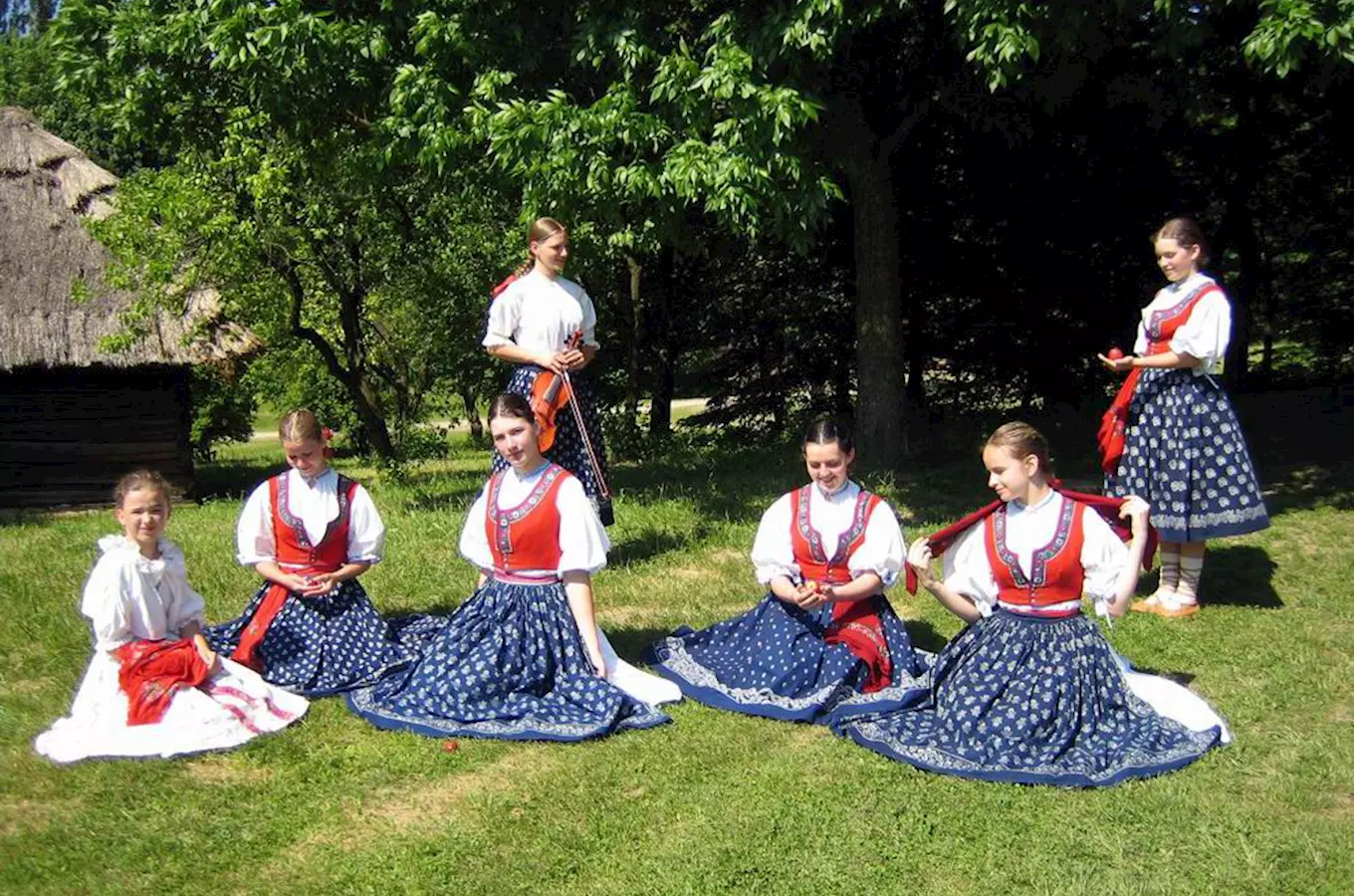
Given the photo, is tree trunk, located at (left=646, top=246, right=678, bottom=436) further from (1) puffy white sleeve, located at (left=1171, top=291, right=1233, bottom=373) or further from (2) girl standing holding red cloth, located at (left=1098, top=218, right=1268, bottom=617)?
(1) puffy white sleeve, located at (left=1171, top=291, right=1233, bottom=373)

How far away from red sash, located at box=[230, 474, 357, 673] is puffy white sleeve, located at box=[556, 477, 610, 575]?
45.1 inches

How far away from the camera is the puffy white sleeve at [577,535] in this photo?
5371mm

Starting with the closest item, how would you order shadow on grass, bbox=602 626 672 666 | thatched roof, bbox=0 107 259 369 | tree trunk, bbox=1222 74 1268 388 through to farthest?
shadow on grass, bbox=602 626 672 666 → thatched roof, bbox=0 107 259 369 → tree trunk, bbox=1222 74 1268 388

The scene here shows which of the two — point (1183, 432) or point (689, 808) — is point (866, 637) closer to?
point (689, 808)

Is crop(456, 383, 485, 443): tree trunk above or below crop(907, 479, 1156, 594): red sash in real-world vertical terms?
above

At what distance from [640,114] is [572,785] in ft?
17.3

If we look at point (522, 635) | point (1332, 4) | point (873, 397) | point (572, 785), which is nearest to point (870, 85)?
point (873, 397)

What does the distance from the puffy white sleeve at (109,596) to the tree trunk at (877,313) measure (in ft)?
24.0

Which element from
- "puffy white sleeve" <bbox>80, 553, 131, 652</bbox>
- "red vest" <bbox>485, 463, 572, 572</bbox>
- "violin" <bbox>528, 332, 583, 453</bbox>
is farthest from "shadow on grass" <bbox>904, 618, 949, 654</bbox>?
"puffy white sleeve" <bbox>80, 553, 131, 652</bbox>

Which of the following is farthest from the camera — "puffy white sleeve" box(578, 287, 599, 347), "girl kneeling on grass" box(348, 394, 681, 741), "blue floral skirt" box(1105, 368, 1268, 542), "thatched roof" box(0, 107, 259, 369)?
"thatched roof" box(0, 107, 259, 369)

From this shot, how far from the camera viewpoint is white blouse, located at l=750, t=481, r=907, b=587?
548 cm

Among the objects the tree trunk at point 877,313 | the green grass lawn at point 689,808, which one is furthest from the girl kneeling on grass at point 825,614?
the tree trunk at point 877,313

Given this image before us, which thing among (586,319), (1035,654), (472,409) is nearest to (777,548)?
(1035,654)

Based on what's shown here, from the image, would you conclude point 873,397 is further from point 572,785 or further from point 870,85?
point 572,785
